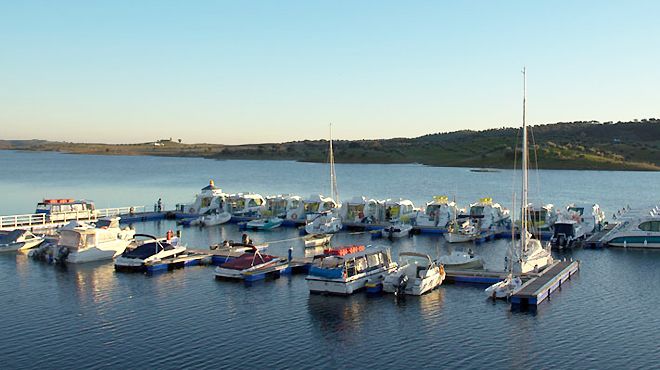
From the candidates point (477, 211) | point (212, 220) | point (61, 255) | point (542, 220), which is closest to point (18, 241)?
point (61, 255)

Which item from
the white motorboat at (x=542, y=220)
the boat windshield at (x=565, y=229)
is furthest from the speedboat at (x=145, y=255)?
the white motorboat at (x=542, y=220)

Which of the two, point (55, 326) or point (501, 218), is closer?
point (55, 326)

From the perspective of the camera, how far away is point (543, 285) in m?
33.0

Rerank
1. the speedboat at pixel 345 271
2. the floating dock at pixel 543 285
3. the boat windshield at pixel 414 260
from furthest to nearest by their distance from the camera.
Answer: the boat windshield at pixel 414 260 → the speedboat at pixel 345 271 → the floating dock at pixel 543 285

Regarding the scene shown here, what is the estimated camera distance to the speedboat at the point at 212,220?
2354 inches

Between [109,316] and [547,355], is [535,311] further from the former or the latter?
[109,316]

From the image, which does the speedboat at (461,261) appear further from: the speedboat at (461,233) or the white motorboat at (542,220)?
the white motorboat at (542,220)

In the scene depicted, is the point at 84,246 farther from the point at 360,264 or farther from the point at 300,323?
the point at 300,323

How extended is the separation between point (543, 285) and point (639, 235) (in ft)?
54.7

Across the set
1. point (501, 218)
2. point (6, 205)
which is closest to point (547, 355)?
point (501, 218)

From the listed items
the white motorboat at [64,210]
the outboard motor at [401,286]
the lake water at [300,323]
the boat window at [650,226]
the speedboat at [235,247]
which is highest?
the white motorboat at [64,210]

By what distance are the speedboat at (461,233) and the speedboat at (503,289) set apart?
16365mm

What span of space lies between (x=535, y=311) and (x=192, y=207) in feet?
138

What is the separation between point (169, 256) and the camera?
40344 mm
